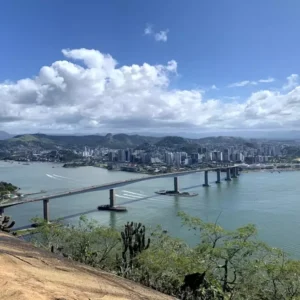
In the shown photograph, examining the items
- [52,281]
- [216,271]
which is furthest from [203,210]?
[52,281]

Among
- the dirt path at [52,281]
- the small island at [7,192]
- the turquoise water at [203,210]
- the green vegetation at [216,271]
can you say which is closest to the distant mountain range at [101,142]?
the turquoise water at [203,210]

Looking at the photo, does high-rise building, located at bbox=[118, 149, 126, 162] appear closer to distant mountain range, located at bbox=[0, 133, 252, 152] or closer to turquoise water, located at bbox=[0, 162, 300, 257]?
distant mountain range, located at bbox=[0, 133, 252, 152]

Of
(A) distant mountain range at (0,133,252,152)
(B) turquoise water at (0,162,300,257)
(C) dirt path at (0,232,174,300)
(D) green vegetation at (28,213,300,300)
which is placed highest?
(A) distant mountain range at (0,133,252,152)

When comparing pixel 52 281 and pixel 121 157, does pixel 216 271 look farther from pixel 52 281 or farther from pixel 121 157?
pixel 121 157

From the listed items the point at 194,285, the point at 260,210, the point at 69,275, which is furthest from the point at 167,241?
the point at 260,210

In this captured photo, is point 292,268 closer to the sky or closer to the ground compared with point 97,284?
closer to the ground

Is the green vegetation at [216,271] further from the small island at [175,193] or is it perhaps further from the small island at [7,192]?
the small island at [7,192]

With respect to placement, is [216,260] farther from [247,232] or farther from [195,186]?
[195,186]

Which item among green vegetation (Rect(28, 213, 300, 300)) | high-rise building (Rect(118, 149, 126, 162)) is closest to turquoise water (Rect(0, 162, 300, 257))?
green vegetation (Rect(28, 213, 300, 300))

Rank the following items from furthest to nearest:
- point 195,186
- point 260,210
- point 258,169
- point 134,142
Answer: point 134,142 < point 258,169 < point 195,186 < point 260,210
